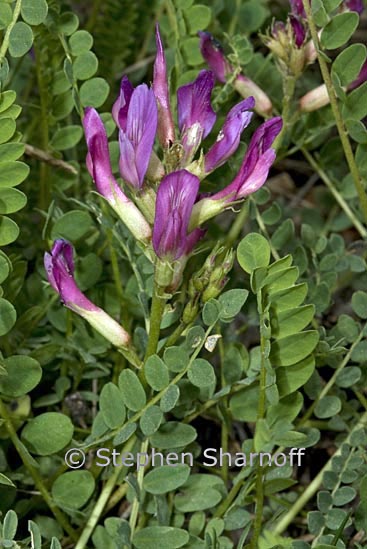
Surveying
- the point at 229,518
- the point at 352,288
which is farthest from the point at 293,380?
the point at 352,288

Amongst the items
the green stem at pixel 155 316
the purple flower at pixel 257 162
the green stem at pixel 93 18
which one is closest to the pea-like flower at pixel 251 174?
the purple flower at pixel 257 162

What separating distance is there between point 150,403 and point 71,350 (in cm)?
33

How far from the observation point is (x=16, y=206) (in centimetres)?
128

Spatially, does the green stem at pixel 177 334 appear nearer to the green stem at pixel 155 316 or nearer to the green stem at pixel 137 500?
the green stem at pixel 155 316

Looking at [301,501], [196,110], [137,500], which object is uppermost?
[196,110]

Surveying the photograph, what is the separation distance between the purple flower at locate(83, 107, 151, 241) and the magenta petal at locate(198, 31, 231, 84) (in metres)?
0.39

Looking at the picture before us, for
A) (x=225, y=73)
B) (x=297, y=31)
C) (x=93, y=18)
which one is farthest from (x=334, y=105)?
(x=93, y=18)

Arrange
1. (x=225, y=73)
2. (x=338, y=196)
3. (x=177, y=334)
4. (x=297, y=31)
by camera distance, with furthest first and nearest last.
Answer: (x=338, y=196), (x=225, y=73), (x=297, y=31), (x=177, y=334)

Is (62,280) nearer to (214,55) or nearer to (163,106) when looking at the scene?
(163,106)


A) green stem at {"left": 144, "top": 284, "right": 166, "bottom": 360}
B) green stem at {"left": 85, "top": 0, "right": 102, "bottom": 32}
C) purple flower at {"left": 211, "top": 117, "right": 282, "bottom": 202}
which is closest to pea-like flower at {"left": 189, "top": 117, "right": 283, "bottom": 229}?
purple flower at {"left": 211, "top": 117, "right": 282, "bottom": 202}

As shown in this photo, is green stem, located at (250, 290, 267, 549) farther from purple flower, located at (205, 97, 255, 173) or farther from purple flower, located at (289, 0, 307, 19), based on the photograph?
purple flower, located at (289, 0, 307, 19)

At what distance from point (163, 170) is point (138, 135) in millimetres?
89

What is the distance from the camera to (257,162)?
4.00 feet

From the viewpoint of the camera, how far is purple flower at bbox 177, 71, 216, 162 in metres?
1.25
